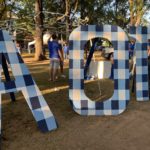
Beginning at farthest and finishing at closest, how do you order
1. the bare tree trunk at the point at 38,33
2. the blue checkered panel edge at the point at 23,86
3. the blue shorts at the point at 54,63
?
the bare tree trunk at the point at 38,33, the blue shorts at the point at 54,63, the blue checkered panel edge at the point at 23,86

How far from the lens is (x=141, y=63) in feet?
32.6

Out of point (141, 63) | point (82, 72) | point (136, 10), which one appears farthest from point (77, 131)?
point (136, 10)

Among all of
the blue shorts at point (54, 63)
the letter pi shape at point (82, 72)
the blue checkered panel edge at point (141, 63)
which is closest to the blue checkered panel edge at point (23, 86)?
the letter pi shape at point (82, 72)

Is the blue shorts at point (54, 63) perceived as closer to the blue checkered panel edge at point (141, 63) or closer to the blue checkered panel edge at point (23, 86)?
the blue checkered panel edge at point (141, 63)

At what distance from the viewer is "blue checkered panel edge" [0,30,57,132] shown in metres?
6.91

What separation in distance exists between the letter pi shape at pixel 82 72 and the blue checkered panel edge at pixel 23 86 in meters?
1.30

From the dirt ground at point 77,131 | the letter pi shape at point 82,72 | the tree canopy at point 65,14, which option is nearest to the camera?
the dirt ground at point 77,131

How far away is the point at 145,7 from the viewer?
36.6m

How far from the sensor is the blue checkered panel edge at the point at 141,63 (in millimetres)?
9828

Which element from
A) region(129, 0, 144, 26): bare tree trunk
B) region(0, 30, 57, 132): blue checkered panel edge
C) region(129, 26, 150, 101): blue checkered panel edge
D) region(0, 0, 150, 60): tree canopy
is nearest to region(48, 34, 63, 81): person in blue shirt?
region(129, 26, 150, 101): blue checkered panel edge

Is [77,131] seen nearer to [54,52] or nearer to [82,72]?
A: [82,72]

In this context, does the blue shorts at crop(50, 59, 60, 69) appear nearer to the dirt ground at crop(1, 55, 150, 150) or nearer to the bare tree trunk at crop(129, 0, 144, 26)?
the dirt ground at crop(1, 55, 150, 150)

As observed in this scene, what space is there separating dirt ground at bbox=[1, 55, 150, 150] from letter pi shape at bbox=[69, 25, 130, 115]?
23 centimetres

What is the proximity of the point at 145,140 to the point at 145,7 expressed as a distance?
31429mm
